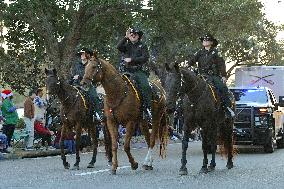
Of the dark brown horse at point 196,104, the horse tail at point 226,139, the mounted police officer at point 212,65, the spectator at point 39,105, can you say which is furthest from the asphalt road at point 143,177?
the spectator at point 39,105

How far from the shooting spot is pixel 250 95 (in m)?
22.2

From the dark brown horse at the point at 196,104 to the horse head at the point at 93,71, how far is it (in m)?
1.35

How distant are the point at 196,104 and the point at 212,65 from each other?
139 cm

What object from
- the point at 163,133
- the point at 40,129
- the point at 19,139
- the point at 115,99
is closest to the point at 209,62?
the point at 163,133

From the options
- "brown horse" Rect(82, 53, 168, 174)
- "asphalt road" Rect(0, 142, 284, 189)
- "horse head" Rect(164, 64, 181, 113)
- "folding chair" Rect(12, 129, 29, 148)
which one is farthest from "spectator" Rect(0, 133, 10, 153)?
"horse head" Rect(164, 64, 181, 113)

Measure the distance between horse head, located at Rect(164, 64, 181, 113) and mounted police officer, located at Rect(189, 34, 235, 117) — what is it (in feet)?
5.31

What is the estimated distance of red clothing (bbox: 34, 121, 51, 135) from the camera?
21.5 metres

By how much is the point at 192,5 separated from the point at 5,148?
11917 mm

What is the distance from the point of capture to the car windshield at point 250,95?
71.8 ft

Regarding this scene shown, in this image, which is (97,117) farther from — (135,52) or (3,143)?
(3,143)

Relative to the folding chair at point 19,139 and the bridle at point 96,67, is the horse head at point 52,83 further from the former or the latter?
the folding chair at point 19,139

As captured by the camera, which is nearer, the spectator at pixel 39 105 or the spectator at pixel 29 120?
the spectator at pixel 29 120

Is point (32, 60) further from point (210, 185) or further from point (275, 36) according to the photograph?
point (275, 36)

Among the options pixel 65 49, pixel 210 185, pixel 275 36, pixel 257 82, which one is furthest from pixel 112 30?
pixel 275 36
